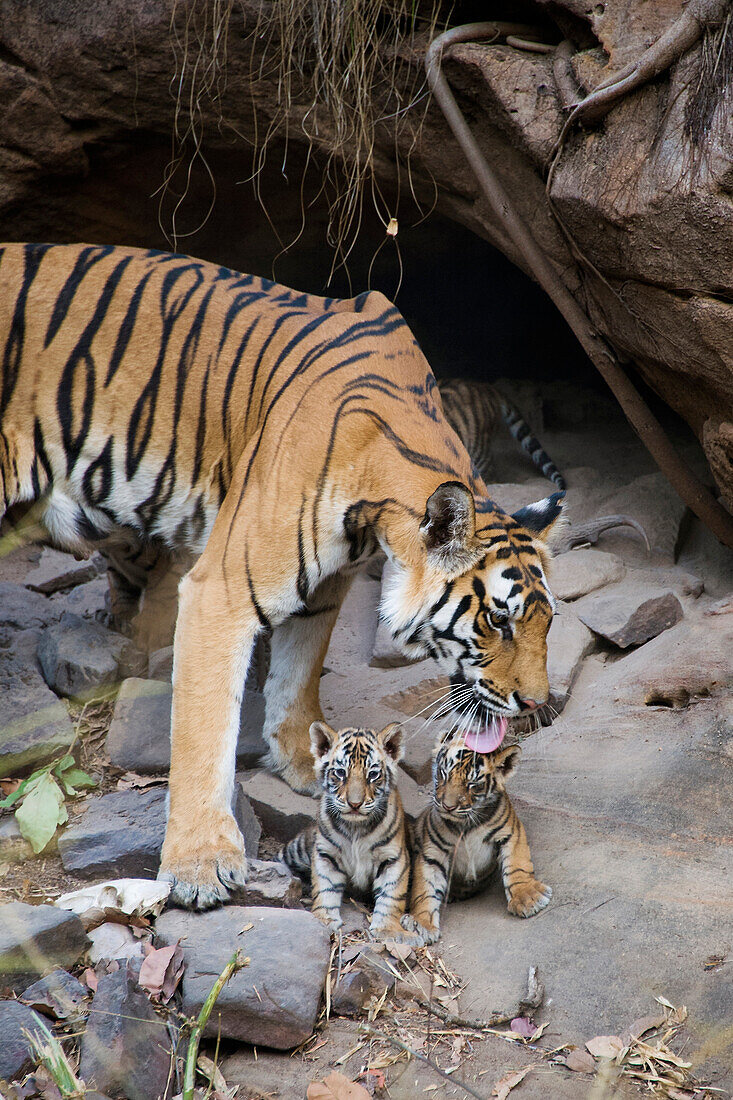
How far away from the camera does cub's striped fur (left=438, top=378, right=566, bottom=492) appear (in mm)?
7375

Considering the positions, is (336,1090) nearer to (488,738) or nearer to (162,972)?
(162,972)

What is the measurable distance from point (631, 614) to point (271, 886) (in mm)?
2438

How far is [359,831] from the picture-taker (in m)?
3.31

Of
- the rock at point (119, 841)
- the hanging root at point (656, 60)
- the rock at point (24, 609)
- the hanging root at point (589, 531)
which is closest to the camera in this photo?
the rock at point (119, 841)

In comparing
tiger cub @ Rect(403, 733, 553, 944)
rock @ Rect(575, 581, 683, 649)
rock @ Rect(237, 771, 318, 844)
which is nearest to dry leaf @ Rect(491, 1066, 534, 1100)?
tiger cub @ Rect(403, 733, 553, 944)

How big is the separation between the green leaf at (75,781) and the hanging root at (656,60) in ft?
11.3

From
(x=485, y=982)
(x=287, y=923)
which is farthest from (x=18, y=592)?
(x=485, y=982)

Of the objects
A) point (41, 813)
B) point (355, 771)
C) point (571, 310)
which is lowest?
point (41, 813)

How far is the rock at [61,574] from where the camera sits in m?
6.16

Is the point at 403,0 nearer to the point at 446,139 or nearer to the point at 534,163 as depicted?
the point at 446,139

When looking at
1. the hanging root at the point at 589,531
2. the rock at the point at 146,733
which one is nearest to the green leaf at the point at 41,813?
the rock at the point at 146,733

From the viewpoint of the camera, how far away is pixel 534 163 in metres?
4.50

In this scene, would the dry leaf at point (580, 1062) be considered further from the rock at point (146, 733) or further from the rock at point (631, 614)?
the rock at point (631, 614)

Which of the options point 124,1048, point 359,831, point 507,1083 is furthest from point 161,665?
point 507,1083
